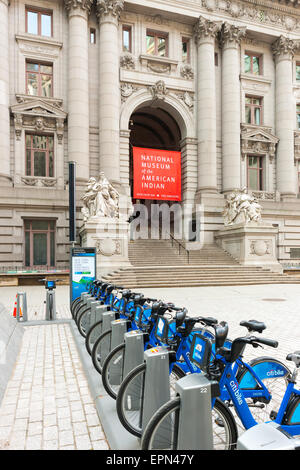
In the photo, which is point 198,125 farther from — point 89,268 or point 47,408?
point 47,408

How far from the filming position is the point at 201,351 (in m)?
2.91

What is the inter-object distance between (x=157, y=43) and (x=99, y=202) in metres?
15.7

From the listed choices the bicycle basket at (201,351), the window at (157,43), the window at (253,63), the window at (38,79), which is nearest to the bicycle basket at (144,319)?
the bicycle basket at (201,351)

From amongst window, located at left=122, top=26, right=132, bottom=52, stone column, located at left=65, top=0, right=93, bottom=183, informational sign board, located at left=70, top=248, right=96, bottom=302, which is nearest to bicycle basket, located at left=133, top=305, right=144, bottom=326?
informational sign board, located at left=70, top=248, right=96, bottom=302

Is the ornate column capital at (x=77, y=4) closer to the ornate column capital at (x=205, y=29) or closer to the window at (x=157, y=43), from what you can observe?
the window at (x=157, y=43)

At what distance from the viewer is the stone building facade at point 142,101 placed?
72.4 ft

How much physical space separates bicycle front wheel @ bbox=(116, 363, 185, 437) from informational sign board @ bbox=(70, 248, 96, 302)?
5964mm

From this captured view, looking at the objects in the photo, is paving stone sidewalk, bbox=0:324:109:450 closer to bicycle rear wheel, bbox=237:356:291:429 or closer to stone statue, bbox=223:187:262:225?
bicycle rear wheel, bbox=237:356:291:429

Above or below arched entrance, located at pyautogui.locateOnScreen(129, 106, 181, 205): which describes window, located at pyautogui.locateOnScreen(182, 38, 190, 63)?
above

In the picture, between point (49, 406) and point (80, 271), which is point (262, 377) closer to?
point (49, 406)

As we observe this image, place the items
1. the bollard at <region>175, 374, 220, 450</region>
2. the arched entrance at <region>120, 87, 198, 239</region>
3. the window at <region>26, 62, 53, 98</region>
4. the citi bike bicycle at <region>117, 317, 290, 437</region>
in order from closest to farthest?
the bollard at <region>175, 374, 220, 450</region> < the citi bike bicycle at <region>117, 317, 290, 437</region> < the window at <region>26, 62, 53, 98</region> < the arched entrance at <region>120, 87, 198, 239</region>

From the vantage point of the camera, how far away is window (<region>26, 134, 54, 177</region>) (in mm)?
22969
